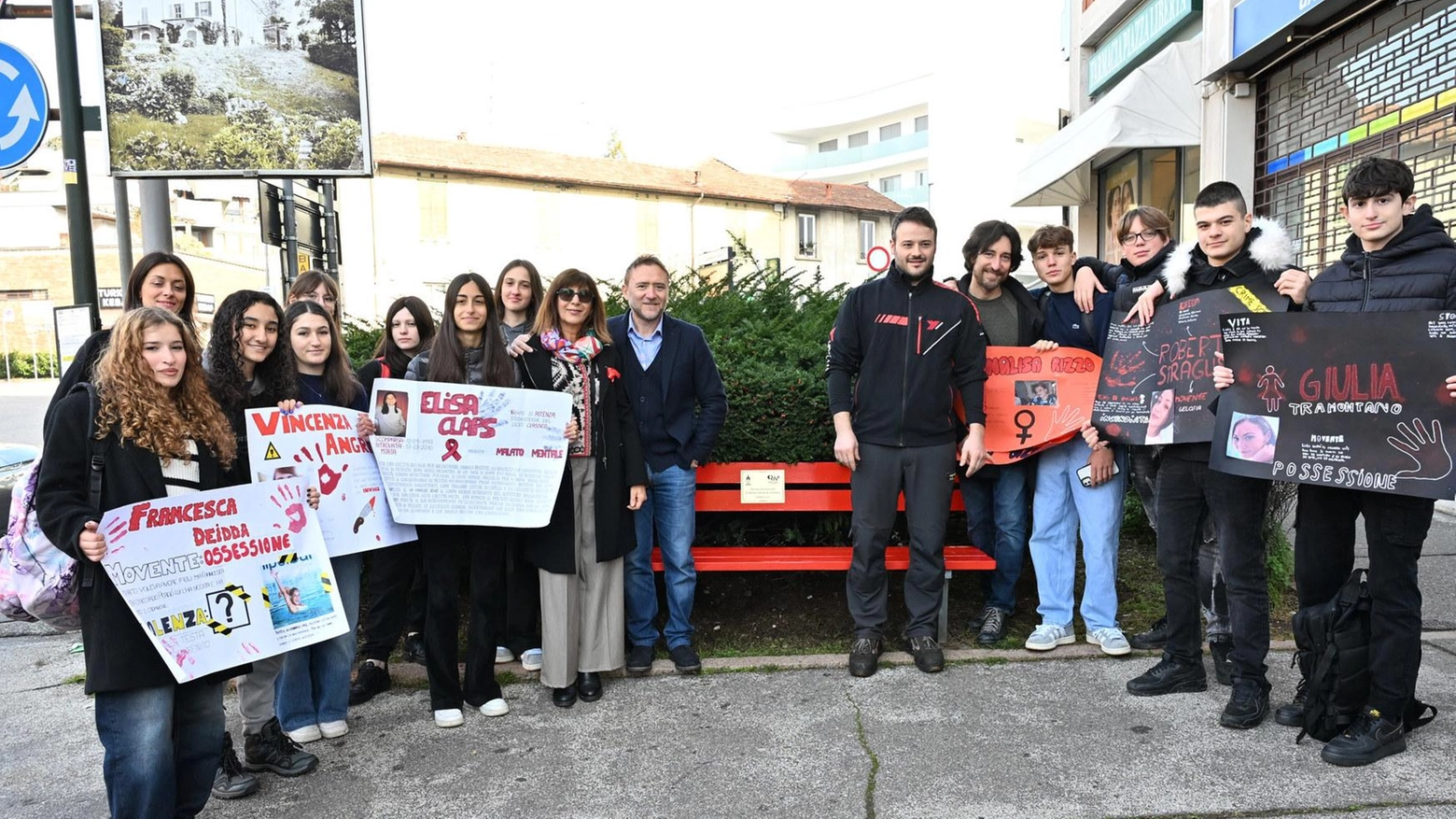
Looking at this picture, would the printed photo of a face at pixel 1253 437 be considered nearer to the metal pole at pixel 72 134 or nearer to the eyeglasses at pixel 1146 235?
the eyeglasses at pixel 1146 235

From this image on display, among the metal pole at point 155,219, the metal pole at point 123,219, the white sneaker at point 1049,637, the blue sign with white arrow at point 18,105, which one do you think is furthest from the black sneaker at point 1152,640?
the blue sign with white arrow at point 18,105

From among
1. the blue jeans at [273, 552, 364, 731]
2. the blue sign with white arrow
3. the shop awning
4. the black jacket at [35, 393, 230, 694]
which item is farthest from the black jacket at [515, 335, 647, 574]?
the shop awning

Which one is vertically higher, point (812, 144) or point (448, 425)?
point (812, 144)

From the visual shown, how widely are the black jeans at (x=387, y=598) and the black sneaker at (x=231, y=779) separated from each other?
0.98m

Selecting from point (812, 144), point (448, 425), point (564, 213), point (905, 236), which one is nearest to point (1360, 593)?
point (905, 236)

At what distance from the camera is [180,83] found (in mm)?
7113

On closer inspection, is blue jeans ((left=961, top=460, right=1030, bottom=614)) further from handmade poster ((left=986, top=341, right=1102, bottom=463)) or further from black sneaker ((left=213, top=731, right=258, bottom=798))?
black sneaker ((left=213, top=731, right=258, bottom=798))

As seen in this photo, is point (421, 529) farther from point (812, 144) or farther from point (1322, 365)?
point (812, 144)

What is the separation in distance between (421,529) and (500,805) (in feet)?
4.38

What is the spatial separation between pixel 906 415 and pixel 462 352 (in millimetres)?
2132

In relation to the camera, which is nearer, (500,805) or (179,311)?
(500,805)

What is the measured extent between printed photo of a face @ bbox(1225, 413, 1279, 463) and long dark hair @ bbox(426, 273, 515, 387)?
3.10 meters

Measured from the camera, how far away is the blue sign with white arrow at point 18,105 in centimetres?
561

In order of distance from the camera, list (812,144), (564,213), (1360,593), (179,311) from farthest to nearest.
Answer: (812,144) < (564,213) < (179,311) < (1360,593)
